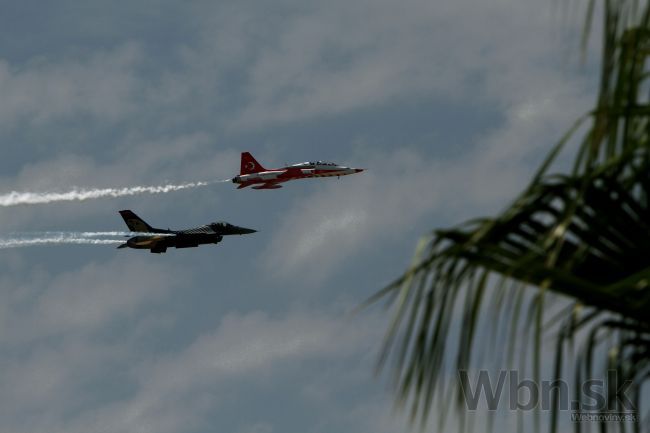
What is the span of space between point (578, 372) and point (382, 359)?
114 centimetres

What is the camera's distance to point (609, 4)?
23.7 ft

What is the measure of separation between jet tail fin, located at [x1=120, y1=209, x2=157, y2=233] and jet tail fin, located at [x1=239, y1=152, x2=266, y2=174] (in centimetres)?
2115

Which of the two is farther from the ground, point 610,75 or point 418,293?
point 610,75

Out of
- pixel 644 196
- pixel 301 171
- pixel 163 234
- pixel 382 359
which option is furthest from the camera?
pixel 301 171

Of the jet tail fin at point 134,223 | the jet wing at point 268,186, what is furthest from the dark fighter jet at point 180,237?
the jet wing at point 268,186

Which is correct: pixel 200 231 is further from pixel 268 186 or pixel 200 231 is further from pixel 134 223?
pixel 268 186

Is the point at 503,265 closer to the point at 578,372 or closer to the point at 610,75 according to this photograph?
the point at 578,372

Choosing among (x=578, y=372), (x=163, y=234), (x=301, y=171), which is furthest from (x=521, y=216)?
(x=301, y=171)

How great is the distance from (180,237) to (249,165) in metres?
28.6

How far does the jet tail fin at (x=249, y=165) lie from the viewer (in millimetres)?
147000

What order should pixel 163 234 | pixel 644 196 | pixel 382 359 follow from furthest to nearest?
pixel 163 234 < pixel 644 196 < pixel 382 359

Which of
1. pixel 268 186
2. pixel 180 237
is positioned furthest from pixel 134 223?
pixel 268 186

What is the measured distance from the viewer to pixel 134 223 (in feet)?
416

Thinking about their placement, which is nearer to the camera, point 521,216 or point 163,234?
point 521,216
